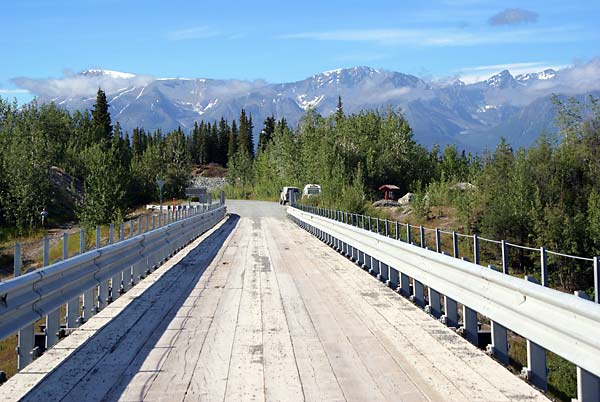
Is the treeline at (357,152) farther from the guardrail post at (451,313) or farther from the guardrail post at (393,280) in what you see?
the guardrail post at (451,313)

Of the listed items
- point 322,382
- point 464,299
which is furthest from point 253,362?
point 464,299

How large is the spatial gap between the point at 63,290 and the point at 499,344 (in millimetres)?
5017

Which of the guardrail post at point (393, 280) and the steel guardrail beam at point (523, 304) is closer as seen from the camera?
the steel guardrail beam at point (523, 304)

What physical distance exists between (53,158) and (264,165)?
4824cm

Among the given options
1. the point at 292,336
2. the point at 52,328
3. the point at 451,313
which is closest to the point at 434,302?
the point at 451,313


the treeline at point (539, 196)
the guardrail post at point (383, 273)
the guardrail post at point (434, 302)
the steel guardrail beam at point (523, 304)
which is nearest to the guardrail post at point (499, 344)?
the steel guardrail beam at point (523, 304)

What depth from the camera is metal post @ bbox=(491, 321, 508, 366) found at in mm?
7352

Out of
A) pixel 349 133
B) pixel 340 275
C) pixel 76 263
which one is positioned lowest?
pixel 340 275

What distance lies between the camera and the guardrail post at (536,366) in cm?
646

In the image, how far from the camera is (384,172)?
84875 mm

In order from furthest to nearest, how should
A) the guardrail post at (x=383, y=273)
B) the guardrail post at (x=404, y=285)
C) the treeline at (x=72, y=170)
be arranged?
the treeline at (x=72, y=170)
the guardrail post at (x=383, y=273)
the guardrail post at (x=404, y=285)

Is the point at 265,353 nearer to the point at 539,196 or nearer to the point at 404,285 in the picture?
the point at 404,285

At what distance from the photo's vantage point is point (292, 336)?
27.8 feet

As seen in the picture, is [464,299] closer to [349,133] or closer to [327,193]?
[327,193]
